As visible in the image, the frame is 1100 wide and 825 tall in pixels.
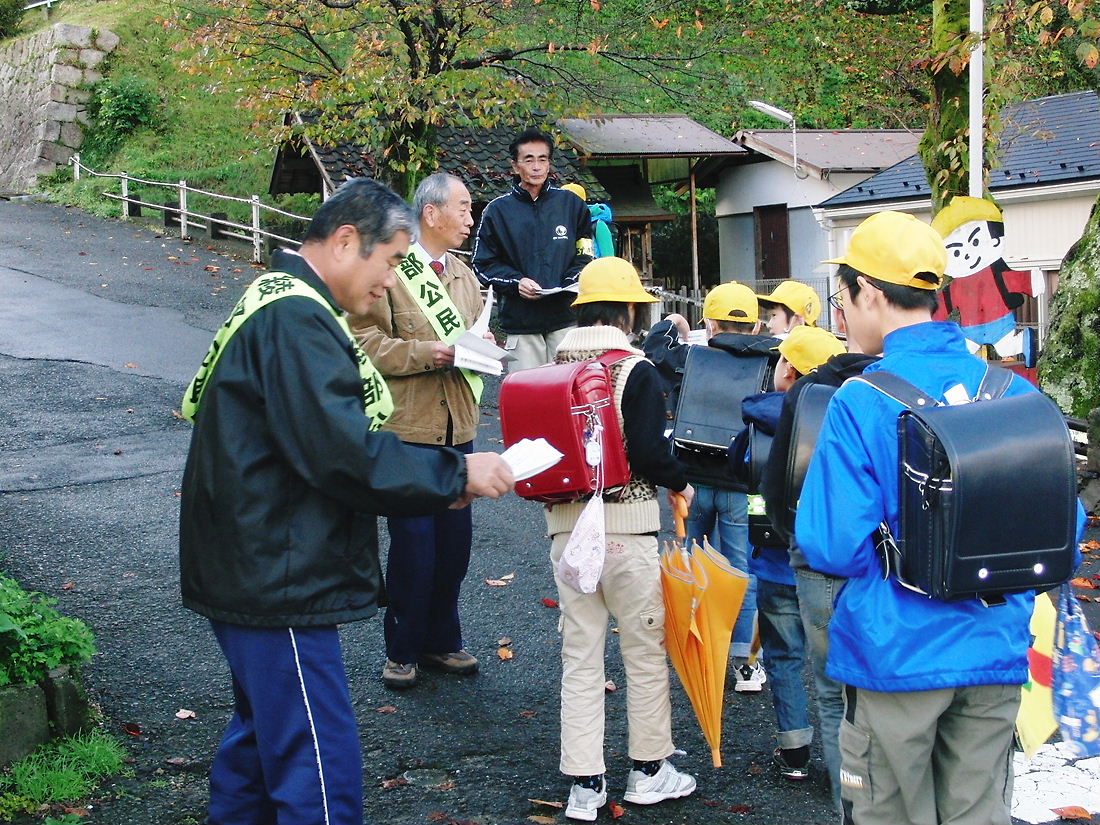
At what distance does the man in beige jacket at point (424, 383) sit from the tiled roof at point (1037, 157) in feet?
45.8

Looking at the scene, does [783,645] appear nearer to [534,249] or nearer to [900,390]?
[900,390]

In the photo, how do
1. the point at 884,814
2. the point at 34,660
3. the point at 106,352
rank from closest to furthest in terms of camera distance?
the point at 884,814, the point at 34,660, the point at 106,352

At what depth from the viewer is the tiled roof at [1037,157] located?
17.9m

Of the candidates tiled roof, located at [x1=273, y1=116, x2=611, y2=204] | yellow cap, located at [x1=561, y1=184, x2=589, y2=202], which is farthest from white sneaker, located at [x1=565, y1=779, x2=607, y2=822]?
tiled roof, located at [x1=273, y1=116, x2=611, y2=204]

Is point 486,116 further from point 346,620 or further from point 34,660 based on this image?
point 346,620

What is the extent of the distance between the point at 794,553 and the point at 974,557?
0.77 metres

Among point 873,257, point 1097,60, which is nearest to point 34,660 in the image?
point 873,257

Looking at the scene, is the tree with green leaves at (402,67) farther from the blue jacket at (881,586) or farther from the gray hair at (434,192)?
the blue jacket at (881,586)

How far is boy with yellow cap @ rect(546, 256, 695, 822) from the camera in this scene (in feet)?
13.0

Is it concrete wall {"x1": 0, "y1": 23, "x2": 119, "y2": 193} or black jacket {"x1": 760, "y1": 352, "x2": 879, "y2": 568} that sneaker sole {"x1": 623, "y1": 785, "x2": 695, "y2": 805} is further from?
concrete wall {"x1": 0, "y1": 23, "x2": 119, "y2": 193}

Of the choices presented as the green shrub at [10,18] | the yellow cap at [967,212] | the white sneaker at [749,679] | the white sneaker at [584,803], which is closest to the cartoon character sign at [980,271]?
the yellow cap at [967,212]

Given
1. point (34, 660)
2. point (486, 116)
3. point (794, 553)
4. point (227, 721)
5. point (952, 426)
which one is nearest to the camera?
point (952, 426)

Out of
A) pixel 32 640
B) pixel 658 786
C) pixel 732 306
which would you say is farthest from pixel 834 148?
pixel 32 640

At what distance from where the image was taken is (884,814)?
9.19 feet
